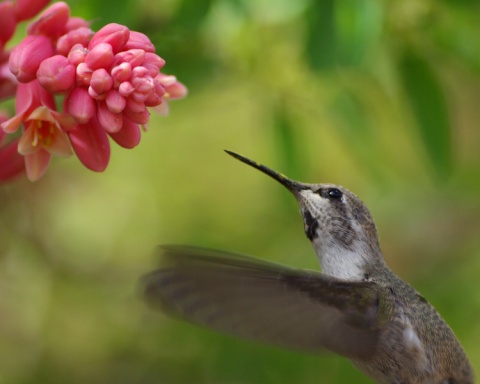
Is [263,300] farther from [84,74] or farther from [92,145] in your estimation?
[84,74]

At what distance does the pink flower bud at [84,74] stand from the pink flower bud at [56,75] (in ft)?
0.07

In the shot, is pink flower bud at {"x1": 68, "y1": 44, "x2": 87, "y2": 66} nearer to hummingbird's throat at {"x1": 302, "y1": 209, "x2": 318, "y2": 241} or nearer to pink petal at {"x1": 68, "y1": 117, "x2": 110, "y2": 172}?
pink petal at {"x1": 68, "y1": 117, "x2": 110, "y2": 172}

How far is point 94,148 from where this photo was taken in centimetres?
204

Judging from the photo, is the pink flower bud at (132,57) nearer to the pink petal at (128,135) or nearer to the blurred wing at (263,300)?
the pink petal at (128,135)

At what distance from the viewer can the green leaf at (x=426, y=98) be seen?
10.2 ft

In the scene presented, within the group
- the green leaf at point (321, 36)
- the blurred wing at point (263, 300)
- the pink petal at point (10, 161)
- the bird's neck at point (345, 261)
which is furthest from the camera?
the green leaf at point (321, 36)

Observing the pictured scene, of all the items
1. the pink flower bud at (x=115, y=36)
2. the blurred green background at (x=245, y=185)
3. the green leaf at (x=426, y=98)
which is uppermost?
the green leaf at (x=426, y=98)

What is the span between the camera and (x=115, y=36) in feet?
6.28

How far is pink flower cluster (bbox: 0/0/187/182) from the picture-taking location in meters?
1.90

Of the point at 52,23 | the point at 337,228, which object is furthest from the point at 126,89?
the point at 337,228

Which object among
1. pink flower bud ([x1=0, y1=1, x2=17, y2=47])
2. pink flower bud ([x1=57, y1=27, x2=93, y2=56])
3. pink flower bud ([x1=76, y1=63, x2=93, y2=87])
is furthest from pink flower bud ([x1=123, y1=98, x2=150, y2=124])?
pink flower bud ([x1=0, y1=1, x2=17, y2=47])

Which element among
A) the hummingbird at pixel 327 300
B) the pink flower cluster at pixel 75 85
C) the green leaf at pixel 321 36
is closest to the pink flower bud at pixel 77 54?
the pink flower cluster at pixel 75 85

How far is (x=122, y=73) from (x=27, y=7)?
0.52 meters

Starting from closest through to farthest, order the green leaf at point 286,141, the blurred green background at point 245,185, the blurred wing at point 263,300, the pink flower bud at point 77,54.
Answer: the blurred wing at point 263,300
the pink flower bud at point 77,54
the blurred green background at point 245,185
the green leaf at point 286,141
